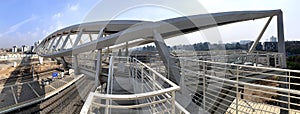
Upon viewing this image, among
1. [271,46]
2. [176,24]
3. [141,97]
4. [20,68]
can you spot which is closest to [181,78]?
[141,97]

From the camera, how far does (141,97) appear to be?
4.50ft

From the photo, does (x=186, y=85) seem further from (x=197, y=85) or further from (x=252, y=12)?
(x=252, y=12)

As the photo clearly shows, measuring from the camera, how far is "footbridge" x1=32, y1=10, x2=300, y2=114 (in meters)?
2.07

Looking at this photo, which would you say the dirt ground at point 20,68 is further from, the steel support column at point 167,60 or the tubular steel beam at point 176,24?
the steel support column at point 167,60

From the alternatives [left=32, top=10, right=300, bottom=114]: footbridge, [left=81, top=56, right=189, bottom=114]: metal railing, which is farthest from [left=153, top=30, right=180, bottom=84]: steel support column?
[left=81, top=56, right=189, bottom=114]: metal railing

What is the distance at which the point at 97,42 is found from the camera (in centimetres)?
1016

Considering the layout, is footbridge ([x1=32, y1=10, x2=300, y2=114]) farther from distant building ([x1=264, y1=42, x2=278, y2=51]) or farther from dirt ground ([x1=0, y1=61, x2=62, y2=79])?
dirt ground ([x1=0, y1=61, x2=62, y2=79])

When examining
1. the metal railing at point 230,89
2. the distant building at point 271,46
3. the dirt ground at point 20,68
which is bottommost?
the dirt ground at point 20,68

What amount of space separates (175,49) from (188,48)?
2062 mm

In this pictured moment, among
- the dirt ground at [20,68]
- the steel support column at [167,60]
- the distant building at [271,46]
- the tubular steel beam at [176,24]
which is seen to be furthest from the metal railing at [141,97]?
the dirt ground at [20,68]

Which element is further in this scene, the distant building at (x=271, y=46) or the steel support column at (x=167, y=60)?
the distant building at (x=271, y=46)

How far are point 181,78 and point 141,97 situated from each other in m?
3.13

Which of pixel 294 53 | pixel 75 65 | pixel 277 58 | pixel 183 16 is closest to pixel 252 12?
pixel 277 58

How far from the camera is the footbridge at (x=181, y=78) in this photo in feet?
6.79
